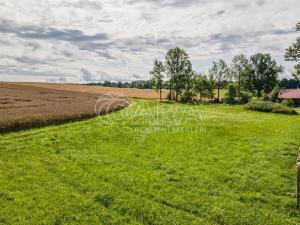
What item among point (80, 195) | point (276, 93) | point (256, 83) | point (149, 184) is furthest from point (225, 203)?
point (256, 83)

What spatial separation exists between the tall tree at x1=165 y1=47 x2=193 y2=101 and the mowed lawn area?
78914mm

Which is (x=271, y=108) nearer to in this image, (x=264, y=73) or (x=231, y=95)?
(x=231, y=95)

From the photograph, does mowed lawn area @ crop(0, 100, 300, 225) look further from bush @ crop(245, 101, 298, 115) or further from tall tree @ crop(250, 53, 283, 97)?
tall tree @ crop(250, 53, 283, 97)

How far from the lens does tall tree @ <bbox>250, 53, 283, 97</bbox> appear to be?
422 feet

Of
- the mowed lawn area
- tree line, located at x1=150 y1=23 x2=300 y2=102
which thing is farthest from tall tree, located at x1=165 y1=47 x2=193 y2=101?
the mowed lawn area

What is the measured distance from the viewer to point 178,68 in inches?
4355

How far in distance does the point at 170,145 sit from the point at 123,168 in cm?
773

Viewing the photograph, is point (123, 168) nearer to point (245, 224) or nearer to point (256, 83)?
point (245, 224)

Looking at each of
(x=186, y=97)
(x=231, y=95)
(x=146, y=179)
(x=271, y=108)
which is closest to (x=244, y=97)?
(x=231, y=95)

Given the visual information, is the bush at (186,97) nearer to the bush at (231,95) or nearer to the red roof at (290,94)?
the bush at (231,95)

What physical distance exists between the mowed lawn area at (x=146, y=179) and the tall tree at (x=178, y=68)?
78.9 metres

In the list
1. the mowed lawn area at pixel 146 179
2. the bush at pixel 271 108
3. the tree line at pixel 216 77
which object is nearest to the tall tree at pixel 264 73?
the tree line at pixel 216 77

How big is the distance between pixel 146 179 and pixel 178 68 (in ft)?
311

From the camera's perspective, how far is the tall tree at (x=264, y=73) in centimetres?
12862
